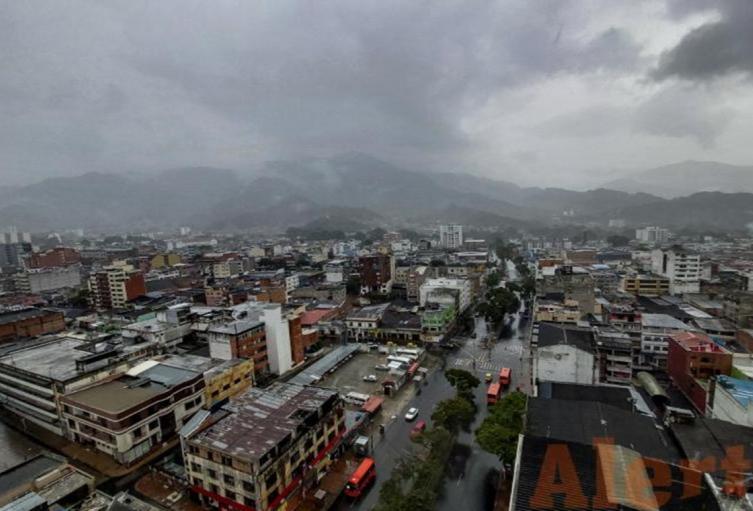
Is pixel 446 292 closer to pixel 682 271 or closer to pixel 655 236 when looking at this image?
pixel 682 271

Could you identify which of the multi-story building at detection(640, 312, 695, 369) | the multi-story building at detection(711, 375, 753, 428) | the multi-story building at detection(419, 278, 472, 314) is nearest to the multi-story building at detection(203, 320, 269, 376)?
the multi-story building at detection(419, 278, 472, 314)

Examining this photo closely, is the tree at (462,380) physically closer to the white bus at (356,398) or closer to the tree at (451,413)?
the tree at (451,413)

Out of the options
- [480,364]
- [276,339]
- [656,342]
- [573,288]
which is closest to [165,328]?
[276,339]

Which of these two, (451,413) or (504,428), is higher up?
(504,428)

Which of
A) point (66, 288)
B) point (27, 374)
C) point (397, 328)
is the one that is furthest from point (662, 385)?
point (66, 288)

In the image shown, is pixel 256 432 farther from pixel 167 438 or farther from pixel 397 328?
pixel 397 328

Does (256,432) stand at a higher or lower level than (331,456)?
higher

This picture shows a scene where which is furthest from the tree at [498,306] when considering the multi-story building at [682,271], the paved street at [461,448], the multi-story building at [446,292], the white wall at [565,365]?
the multi-story building at [682,271]
